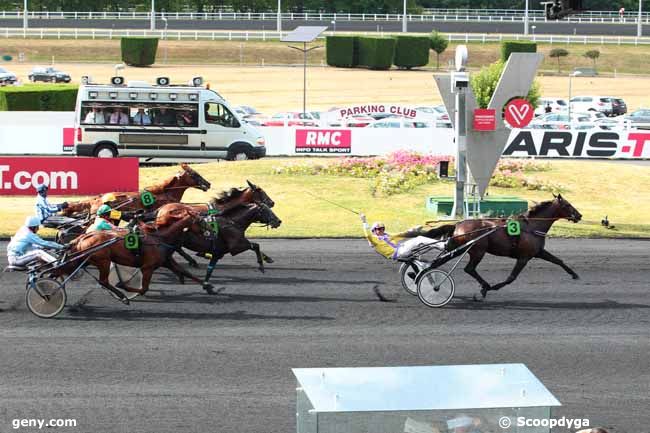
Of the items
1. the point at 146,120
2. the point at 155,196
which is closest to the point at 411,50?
the point at 146,120

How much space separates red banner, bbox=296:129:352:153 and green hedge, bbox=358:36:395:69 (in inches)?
1737

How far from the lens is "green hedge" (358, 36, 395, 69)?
268 feet

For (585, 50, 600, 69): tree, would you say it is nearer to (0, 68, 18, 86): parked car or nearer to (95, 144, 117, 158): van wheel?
(0, 68, 18, 86): parked car

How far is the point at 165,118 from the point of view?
3409cm

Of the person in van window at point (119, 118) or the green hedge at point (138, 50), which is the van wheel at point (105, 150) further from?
the green hedge at point (138, 50)

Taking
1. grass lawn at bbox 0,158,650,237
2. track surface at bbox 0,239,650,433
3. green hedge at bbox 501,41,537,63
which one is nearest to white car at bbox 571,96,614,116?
green hedge at bbox 501,41,537,63

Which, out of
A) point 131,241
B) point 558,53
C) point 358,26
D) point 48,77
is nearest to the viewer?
point 131,241

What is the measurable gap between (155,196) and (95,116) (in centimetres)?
1470

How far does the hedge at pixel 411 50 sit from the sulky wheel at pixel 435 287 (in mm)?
66866

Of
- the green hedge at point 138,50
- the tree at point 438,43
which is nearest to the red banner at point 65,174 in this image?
the green hedge at point 138,50

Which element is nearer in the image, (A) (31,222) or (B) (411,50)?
(A) (31,222)

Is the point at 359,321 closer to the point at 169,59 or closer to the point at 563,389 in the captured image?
the point at 563,389

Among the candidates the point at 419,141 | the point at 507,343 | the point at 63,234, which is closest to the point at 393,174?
the point at 419,141

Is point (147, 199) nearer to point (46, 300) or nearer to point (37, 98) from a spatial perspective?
point (46, 300)
